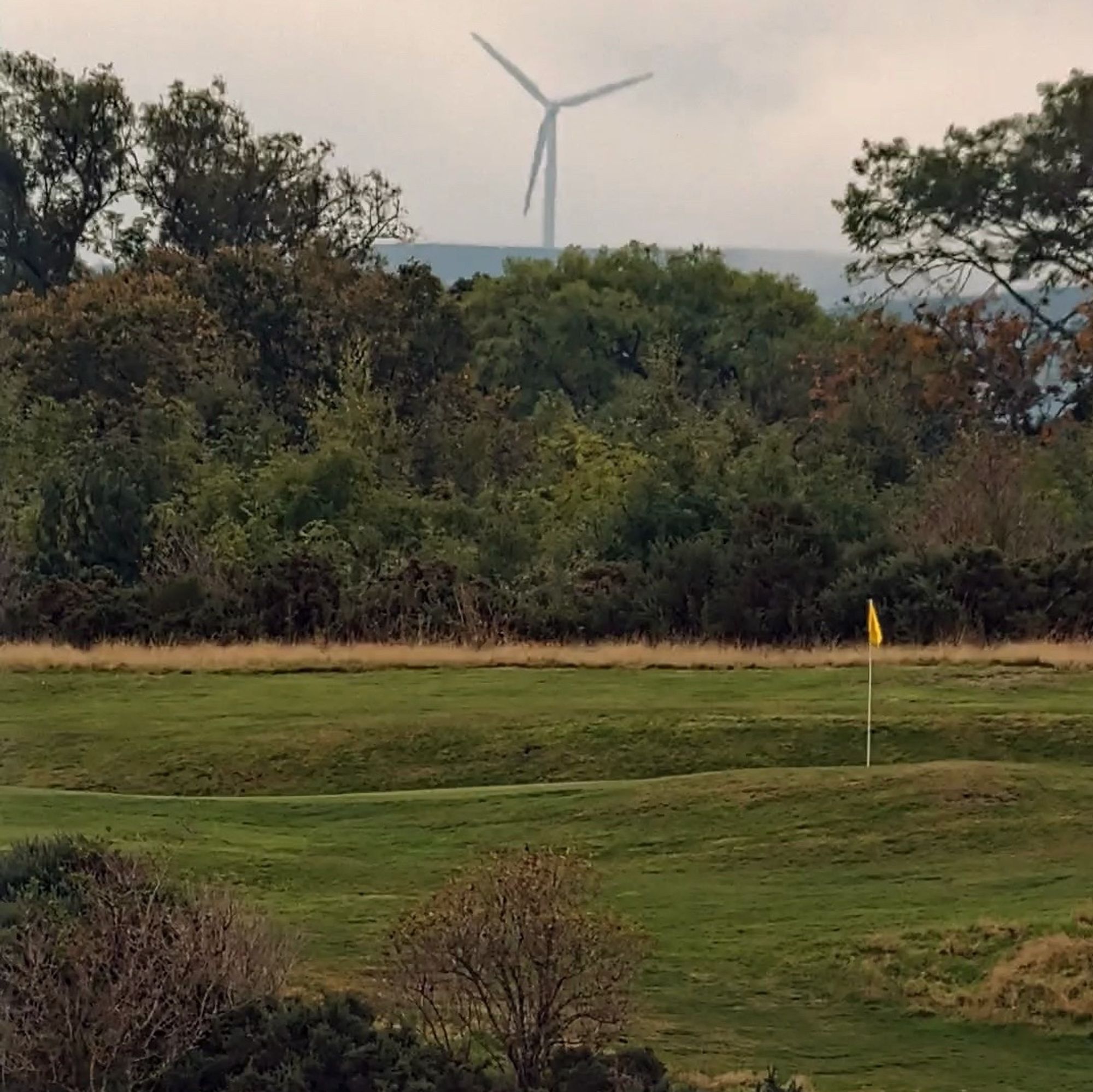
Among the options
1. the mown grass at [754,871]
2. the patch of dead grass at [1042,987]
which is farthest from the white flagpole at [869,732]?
the patch of dead grass at [1042,987]

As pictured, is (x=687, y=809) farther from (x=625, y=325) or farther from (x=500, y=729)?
(x=625, y=325)

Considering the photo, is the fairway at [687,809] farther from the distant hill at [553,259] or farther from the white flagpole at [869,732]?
the distant hill at [553,259]

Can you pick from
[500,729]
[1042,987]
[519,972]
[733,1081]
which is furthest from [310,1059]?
[500,729]

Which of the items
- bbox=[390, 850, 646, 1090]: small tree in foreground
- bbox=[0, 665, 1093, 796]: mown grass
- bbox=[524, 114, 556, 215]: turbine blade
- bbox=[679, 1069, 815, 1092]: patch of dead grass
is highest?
bbox=[524, 114, 556, 215]: turbine blade

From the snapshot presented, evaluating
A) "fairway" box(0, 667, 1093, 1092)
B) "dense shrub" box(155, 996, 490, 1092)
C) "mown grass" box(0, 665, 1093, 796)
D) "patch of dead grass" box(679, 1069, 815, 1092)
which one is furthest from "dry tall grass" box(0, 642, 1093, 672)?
"dense shrub" box(155, 996, 490, 1092)

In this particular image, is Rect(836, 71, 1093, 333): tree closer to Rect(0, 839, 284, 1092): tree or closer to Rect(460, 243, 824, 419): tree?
Rect(460, 243, 824, 419): tree

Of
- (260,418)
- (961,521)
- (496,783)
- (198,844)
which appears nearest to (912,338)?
A: (961,521)
